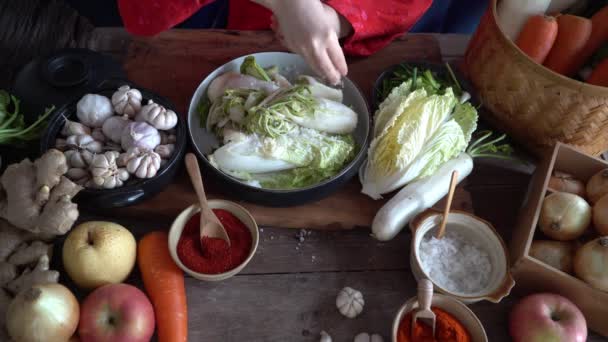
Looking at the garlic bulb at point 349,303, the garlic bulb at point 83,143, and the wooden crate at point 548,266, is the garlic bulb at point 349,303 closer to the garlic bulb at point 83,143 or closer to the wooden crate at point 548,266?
the wooden crate at point 548,266

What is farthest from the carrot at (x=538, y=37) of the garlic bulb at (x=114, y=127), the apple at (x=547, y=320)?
the garlic bulb at (x=114, y=127)

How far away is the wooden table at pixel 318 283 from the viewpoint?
0.94 m

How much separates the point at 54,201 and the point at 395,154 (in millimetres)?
695

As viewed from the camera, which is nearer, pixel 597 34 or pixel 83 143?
pixel 83 143

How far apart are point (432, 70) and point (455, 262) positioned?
0.56 m

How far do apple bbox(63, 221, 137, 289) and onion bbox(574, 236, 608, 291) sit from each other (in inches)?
34.3

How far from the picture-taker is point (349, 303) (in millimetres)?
957

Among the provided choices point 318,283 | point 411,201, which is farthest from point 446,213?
point 318,283

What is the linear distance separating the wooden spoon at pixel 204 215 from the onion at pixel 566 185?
2.35 ft

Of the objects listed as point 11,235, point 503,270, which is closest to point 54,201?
point 11,235

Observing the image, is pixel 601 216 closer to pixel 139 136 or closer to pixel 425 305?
pixel 425 305

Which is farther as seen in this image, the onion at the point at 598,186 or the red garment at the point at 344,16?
the red garment at the point at 344,16

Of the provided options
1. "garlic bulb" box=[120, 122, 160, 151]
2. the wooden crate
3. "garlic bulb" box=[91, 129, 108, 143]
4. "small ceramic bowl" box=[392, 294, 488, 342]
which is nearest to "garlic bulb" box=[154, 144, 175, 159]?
"garlic bulb" box=[120, 122, 160, 151]

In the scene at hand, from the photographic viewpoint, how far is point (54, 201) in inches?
35.1
